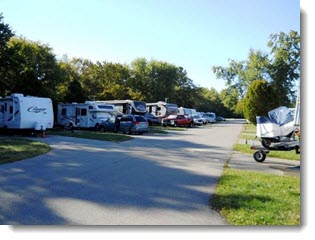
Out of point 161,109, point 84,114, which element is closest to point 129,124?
point 84,114

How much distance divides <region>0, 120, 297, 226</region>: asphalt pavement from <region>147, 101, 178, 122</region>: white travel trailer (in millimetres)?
27177

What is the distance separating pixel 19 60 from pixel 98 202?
16275mm

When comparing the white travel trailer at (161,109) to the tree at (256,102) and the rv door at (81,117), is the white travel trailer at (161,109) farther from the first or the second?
the tree at (256,102)

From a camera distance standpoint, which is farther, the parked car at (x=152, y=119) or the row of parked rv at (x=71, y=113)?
the parked car at (x=152, y=119)

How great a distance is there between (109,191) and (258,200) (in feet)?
8.14

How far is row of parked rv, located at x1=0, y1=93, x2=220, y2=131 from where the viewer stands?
18.8 m

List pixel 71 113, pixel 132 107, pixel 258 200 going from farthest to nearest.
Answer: pixel 132 107, pixel 71 113, pixel 258 200

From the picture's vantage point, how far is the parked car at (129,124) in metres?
22.9

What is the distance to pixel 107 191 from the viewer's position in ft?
20.3

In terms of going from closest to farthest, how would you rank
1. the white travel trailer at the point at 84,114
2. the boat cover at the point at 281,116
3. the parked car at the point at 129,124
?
the boat cover at the point at 281,116
the parked car at the point at 129,124
the white travel trailer at the point at 84,114

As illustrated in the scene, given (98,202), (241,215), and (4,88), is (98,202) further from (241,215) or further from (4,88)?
(4,88)

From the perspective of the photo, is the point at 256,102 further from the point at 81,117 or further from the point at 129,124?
the point at 81,117

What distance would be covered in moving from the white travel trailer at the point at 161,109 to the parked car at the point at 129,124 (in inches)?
531

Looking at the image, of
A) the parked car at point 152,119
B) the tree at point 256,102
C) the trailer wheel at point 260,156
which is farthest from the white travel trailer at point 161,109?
the trailer wheel at point 260,156
